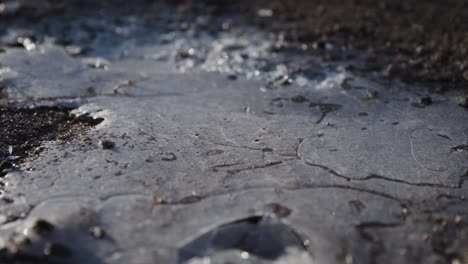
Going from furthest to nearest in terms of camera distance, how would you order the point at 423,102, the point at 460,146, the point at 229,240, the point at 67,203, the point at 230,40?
1. the point at 230,40
2. the point at 423,102
3. the point at 460,146
4. the point at 67,203
5. the point at 229,240

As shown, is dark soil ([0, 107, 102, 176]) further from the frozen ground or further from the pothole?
the pothole

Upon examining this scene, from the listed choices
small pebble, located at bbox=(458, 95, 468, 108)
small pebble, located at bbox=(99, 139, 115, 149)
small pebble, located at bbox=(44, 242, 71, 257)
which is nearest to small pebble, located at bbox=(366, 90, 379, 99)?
small pebble, located at bbox=(458, 95, 468, 108)

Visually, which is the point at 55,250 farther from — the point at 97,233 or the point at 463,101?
the point at 463,101

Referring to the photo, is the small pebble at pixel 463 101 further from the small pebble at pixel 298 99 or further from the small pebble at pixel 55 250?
the small pebble at pixel 55 250

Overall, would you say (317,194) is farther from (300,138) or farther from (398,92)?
(398,92)

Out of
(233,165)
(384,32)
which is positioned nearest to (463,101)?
(384,32)

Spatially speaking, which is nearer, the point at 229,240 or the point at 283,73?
the point at 229,240

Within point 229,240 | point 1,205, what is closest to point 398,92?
point 229,240
